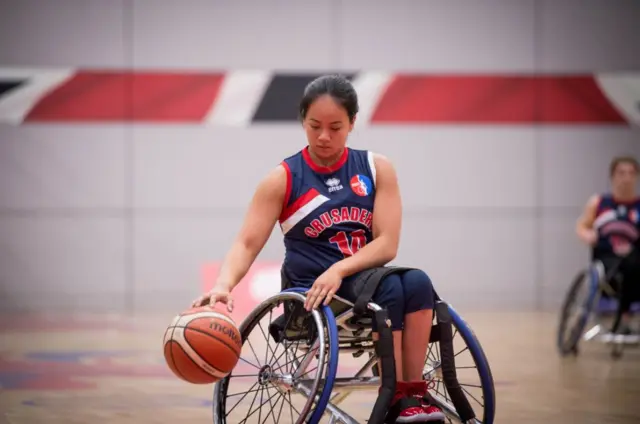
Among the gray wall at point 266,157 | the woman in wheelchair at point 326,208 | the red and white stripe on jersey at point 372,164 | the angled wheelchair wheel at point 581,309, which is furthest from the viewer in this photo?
the gray wall at point 266,157

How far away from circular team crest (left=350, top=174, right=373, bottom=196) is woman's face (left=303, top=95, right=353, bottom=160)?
101 millimetres

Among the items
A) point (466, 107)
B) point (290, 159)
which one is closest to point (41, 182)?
point (466, 107)

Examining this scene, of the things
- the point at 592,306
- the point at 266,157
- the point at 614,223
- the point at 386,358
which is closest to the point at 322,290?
the point at 386,358

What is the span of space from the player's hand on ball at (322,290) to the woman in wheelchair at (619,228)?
304 cm

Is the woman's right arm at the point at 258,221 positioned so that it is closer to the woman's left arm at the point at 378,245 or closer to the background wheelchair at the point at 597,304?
the woman's left arm at the point at 378,245

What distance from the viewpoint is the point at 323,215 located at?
121 inches

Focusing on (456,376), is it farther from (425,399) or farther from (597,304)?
(597,304)

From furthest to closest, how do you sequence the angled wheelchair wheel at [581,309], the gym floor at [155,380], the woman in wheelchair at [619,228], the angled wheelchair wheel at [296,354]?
the woman in wheelchair at [619,228]
the angled wheelchair wheel at [581,309]
the gym floor at [155,380]
the angled wheelchair wheel at [296,354]

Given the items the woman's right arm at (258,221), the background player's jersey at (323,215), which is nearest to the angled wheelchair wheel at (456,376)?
the background player's jersey at (323,215)

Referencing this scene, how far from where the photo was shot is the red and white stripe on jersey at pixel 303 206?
3088 millimetres

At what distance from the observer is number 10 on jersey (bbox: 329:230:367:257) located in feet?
10.2

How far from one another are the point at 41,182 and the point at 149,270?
1119mm

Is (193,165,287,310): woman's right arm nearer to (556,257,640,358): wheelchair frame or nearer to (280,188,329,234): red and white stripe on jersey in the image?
(280,188,329,234): red and white stripe on jersey

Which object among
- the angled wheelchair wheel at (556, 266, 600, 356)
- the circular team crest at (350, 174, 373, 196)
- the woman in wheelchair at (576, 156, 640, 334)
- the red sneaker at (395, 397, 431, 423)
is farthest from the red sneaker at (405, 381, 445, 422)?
the woman in wheelchair at (576, 156, 640, 334)
